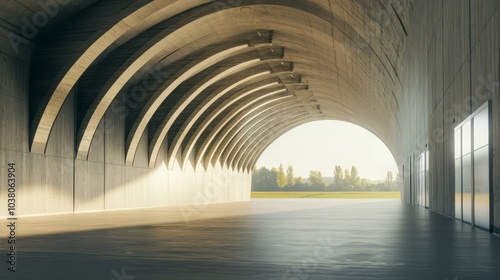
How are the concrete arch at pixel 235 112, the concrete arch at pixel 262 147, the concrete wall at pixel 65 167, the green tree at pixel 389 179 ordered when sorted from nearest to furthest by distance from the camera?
the concrete wall at pixel 65 167
the concrete arch at pixel 235 112
the concrete arch at pixel 262 147
the green tree at pixel 389 179

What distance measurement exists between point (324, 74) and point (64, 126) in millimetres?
16862

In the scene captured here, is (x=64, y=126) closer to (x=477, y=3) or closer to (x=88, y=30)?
(x=88, y=30)

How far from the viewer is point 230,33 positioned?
32938 mm

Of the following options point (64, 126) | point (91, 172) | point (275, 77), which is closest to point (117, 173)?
point (91, 172)

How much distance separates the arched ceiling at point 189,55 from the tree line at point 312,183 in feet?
323

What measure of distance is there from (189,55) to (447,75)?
19.6 m

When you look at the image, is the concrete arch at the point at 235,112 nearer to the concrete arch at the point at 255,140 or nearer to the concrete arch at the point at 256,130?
the concrete arch at the point at 256,130

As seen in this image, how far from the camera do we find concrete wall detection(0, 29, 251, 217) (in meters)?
25.0

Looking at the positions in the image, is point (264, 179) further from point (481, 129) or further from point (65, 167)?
point (481, 129)

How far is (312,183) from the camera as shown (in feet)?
480

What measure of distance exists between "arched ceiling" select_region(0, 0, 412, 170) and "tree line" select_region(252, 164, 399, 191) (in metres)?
98.4

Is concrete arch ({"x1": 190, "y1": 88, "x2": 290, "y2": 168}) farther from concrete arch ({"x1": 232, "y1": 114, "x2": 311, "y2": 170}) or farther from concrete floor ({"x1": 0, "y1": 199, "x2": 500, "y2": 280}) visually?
concrete floor ({"x1": 0, "y1": 199, "x2": 500, "y2": 280})

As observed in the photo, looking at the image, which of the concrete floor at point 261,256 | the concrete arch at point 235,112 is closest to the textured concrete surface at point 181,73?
the concrete floor at point 261,256

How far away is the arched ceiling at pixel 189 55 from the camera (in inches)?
985
